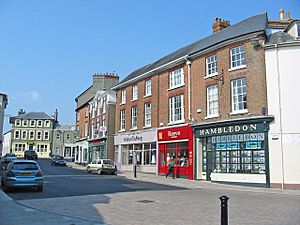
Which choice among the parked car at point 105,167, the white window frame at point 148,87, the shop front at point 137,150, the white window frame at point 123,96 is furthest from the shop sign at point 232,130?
the white window frame at point 123,96

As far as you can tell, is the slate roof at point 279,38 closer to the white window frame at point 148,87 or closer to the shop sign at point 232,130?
the shop sign at point 232,130

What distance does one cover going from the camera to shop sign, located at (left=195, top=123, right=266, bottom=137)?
1869 centimetres

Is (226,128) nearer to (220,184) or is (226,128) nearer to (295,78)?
(220,184)

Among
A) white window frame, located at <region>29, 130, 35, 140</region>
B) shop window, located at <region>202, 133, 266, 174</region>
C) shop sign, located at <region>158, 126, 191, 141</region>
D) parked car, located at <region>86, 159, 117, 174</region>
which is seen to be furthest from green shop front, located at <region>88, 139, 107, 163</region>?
white window frame, located at <region>29, 130, 35, 140</region>

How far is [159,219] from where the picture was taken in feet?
28.6

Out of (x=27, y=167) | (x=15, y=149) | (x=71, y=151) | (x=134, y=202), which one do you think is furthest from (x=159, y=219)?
(x=15, y=149)

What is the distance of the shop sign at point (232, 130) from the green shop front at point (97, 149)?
17.8 m

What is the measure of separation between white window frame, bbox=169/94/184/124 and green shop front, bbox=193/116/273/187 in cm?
260

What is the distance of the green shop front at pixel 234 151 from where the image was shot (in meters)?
18.5

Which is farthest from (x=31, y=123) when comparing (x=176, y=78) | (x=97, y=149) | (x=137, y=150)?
(x=176, y=78)

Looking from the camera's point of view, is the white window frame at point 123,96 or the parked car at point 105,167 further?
the white window frame at point 123,96

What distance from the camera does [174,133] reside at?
2522cm

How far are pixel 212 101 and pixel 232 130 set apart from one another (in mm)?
2867

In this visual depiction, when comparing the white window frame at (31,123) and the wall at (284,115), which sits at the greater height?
the white window frame at (31,123)
